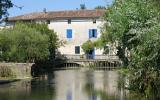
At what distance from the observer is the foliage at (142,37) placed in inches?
734

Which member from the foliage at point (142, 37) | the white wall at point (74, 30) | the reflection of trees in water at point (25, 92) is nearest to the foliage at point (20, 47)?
the reflection of trees in water at point (25, 92)

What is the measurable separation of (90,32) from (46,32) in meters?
13.4

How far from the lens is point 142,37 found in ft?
63.1

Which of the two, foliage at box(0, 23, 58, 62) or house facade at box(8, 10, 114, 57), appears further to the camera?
house facade at box(8, 10, 114, 57)

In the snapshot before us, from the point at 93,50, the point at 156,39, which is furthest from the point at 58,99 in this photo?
the point at 93,50

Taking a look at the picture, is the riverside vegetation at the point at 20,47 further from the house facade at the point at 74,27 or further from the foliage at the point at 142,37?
the foliage at the point at 142,37

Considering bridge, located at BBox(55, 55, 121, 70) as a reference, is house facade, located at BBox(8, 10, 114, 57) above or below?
above

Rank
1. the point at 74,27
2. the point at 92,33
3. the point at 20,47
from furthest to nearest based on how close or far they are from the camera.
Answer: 1. the point at 74,27
2. the point at 92,33
3. the point at 20,47

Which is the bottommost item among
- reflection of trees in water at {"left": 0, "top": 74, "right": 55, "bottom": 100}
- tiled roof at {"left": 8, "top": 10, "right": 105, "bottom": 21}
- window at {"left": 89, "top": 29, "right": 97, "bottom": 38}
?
reflection of trees in water at {"left": 0, "top": 74, "right": 55, "bottom": 100}

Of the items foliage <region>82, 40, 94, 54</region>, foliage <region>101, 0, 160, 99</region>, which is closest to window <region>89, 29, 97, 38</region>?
foliage <region>82, 40, 94, 54</region>

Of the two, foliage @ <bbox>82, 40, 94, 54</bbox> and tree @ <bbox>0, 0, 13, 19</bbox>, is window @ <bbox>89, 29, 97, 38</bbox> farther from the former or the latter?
tree @ <bbox>0, 0, 13, 19</bbox>

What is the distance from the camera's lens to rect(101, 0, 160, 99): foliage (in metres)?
18.7

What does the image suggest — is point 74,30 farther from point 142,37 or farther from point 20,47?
point 142,37

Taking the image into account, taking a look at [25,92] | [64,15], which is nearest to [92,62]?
[64,15]
